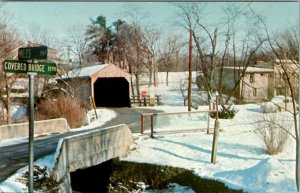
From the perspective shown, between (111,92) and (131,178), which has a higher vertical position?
(111,92)

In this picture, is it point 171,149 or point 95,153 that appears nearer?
point 95,153

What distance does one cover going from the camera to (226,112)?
6113 mm

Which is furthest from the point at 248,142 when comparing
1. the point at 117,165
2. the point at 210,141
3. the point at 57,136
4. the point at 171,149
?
the point at 57,136

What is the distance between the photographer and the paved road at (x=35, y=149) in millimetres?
4410

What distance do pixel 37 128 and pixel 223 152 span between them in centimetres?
367

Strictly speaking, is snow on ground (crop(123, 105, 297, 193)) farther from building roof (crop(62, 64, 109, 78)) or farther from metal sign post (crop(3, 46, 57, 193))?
metal sign post (crop(3, 46, 57, 193))

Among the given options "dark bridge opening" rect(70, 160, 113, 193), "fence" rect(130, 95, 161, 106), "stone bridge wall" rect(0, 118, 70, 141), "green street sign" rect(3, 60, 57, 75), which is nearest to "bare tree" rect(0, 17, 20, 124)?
"stone bridge wall" rect(0, 118, 70, 141)

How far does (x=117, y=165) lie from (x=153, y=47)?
2845mm

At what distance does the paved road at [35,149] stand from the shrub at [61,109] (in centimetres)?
42

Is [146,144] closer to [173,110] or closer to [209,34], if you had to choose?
[173,110]

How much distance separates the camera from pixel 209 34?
490 centimetres

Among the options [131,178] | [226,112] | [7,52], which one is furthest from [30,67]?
[226,112]

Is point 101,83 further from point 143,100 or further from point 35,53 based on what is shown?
point 35,53

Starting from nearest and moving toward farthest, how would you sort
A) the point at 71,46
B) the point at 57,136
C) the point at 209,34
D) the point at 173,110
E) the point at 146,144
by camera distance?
the point at 71,46, the point at 209,34, the point at 57,136, the point at 173,110, the point at 146,144
